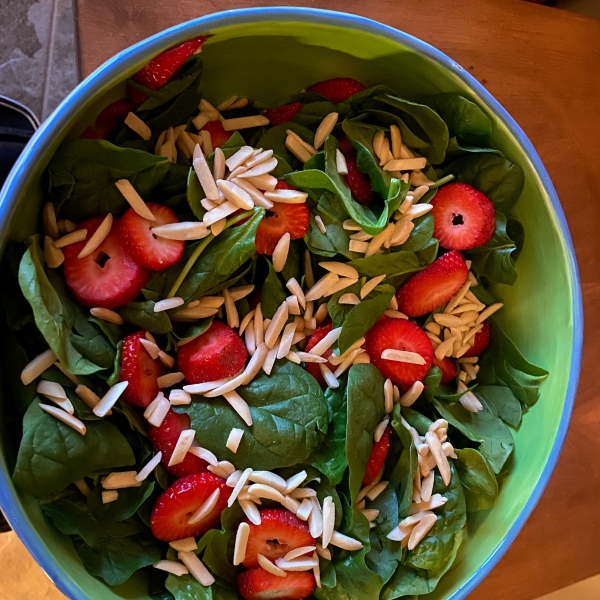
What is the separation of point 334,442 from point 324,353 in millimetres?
82

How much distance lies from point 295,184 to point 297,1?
0.23 metres

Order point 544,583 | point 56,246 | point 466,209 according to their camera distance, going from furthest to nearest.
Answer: point 544,583
point 466,209
point 56,246

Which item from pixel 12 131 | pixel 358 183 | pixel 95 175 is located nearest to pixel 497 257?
pixel 358 183

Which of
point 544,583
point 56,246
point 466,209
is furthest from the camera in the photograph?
point 544,583

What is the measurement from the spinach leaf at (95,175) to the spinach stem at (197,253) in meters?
0.06

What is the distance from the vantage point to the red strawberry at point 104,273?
48 cm

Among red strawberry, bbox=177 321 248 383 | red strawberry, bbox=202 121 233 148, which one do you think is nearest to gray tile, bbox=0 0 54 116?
red strawberry, bbox=202 121 233 148

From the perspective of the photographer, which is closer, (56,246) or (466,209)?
(56,246)

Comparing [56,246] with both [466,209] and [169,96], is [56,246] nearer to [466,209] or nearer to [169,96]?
[169,96]

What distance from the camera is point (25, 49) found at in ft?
2.40

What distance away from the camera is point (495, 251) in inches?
23.3

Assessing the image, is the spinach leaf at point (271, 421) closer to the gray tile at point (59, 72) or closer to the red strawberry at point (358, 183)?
the red strawberry at point (358, 183)

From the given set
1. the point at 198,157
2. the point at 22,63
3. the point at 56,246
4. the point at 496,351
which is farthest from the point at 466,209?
the point at 22,63

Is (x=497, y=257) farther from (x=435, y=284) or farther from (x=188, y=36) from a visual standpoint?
(x=188, y=36)
